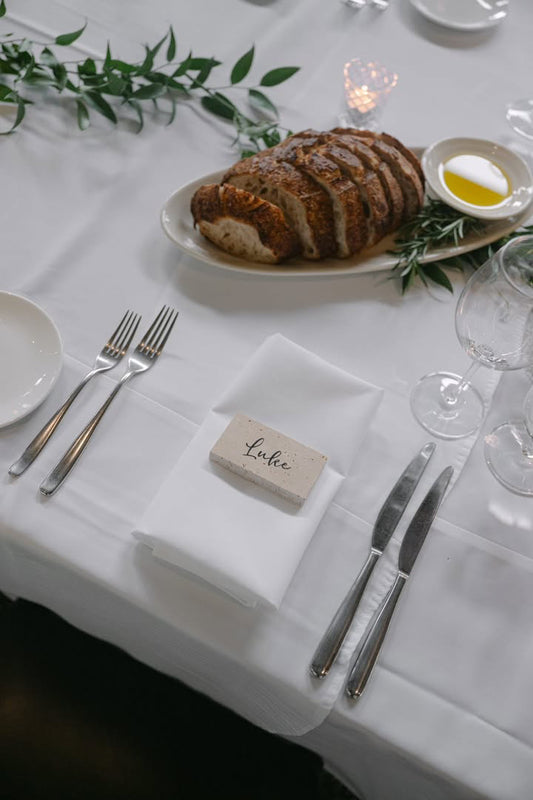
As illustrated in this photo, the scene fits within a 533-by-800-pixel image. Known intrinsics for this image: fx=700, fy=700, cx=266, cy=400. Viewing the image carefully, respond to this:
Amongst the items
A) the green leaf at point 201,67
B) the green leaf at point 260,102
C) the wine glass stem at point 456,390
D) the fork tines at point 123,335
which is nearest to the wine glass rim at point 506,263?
the wine glass stem at point 456,390

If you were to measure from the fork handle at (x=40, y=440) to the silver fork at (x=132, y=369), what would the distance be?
0.12 ft

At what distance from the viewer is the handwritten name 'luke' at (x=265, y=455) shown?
0.93 meters

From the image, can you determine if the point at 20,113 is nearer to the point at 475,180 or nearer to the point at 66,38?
the point at 66,38

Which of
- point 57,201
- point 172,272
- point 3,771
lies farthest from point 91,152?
point 3,771

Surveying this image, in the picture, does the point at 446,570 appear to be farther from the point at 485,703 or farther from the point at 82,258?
the point at 82,258

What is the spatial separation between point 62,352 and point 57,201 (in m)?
0.41

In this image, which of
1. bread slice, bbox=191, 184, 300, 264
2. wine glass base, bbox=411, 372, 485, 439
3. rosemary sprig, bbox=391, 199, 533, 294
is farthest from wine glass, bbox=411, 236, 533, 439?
bread slice, bbox=191, 184, 300, 264

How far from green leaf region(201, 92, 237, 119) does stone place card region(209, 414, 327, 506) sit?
84 cm

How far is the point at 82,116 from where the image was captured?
142cm

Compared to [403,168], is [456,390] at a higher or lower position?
lower

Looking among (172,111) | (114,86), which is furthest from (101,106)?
(172,111)

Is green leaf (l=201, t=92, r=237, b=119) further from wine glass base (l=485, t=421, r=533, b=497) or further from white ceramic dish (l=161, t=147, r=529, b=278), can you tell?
wine glass base (l=485, t=421, r=533, b=497)

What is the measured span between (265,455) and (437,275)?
57 cm

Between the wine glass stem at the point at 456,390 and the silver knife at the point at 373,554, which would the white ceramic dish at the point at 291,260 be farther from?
the silver knife at the point at 373,554
